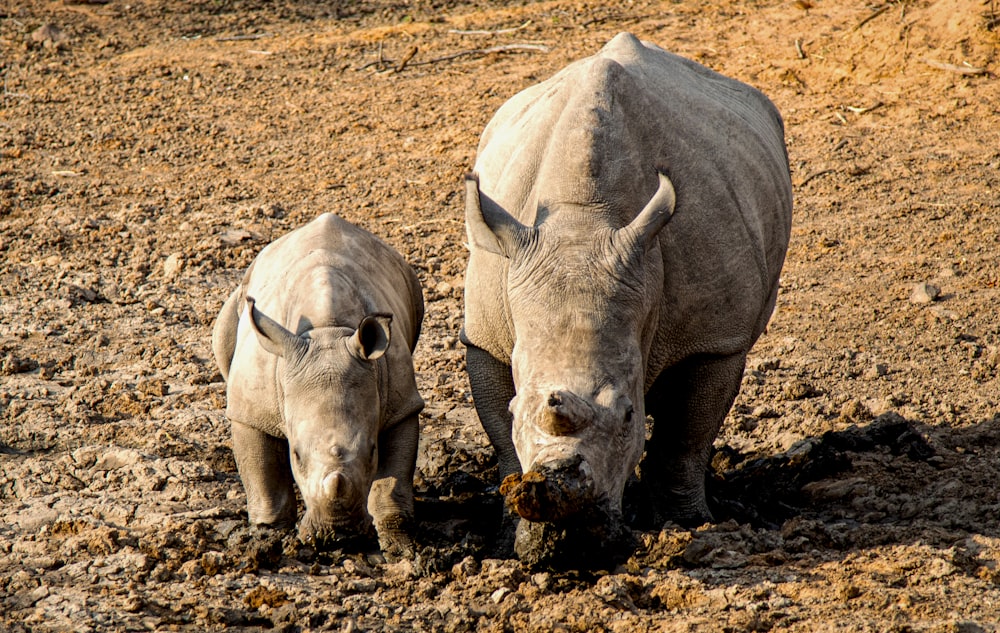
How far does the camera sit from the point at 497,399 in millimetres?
6109

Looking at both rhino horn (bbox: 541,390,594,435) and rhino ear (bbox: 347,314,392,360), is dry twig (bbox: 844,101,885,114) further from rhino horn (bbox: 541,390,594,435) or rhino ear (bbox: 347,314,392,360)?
rhino horn (bbox: 541,390,594,435)

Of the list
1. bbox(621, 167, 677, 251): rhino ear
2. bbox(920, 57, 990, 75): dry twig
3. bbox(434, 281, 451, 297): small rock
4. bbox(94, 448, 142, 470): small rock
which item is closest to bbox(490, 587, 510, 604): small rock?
bbox(621, 167, 677, 251): rhino ear

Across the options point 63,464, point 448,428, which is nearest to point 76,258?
point 63,464

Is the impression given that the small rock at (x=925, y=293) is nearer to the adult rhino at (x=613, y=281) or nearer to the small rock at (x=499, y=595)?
the adult rhino at (x=613, y=281)

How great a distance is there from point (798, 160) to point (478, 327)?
637cm

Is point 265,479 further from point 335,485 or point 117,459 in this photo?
point 117,459

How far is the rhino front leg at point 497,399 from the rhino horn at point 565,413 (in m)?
1.37

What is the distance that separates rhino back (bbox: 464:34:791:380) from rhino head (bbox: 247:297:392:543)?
2.02 feet

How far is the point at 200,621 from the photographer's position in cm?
532

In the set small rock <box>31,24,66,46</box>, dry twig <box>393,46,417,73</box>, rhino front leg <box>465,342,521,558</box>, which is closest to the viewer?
rhino front leg <box>465,342,521,558</box>

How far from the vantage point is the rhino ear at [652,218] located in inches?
204

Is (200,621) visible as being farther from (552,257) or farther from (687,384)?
(687,384)

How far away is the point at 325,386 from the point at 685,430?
1866 millimetres

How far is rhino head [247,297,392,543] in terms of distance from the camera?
5.62 metres
